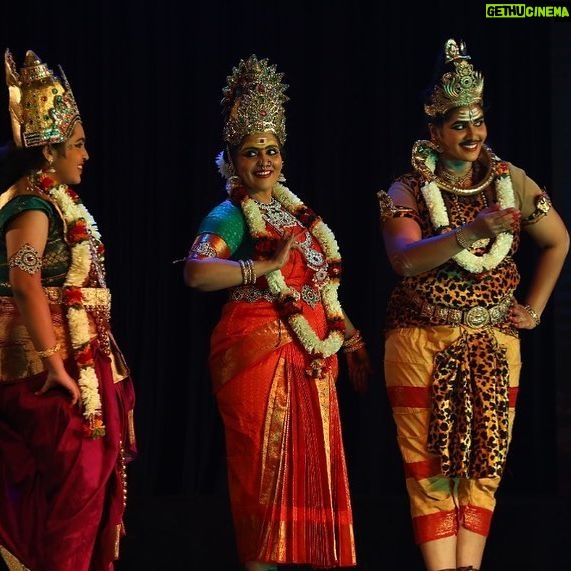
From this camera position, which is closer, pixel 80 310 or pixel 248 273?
pixel 80 310

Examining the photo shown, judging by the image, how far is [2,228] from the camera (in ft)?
12.0

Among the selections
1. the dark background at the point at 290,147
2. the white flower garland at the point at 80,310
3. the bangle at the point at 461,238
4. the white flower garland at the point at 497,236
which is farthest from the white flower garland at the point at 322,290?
the dark background at the point at 290,147

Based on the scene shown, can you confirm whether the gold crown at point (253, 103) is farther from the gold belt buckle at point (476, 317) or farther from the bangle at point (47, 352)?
the bangle at point (47, 352)

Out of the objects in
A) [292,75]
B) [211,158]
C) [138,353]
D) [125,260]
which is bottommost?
[138,353]

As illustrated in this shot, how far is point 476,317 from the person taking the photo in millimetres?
4145

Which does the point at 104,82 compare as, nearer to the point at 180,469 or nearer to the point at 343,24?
the point at 343,24

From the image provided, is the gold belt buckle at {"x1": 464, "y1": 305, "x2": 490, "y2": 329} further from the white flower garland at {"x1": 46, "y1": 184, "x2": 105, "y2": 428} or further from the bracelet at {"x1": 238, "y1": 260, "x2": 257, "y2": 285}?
the white flower garland at {"x1": 46, "y1": 184, "x2": 105, "y2": 428}

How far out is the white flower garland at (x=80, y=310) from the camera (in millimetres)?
3658

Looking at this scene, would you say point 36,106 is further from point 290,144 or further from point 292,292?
point 290,144

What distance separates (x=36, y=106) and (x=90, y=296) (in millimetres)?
576

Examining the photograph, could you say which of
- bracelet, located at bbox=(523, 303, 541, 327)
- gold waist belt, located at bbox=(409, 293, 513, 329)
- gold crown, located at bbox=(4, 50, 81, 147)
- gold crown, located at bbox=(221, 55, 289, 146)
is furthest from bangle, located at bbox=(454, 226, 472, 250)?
gold crown, located at bbox=(4, 50, 81, 147)

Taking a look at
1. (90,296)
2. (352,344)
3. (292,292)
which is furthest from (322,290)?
(90,296)

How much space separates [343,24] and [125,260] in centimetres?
142

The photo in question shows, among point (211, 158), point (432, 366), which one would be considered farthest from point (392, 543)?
point (211, 158)
